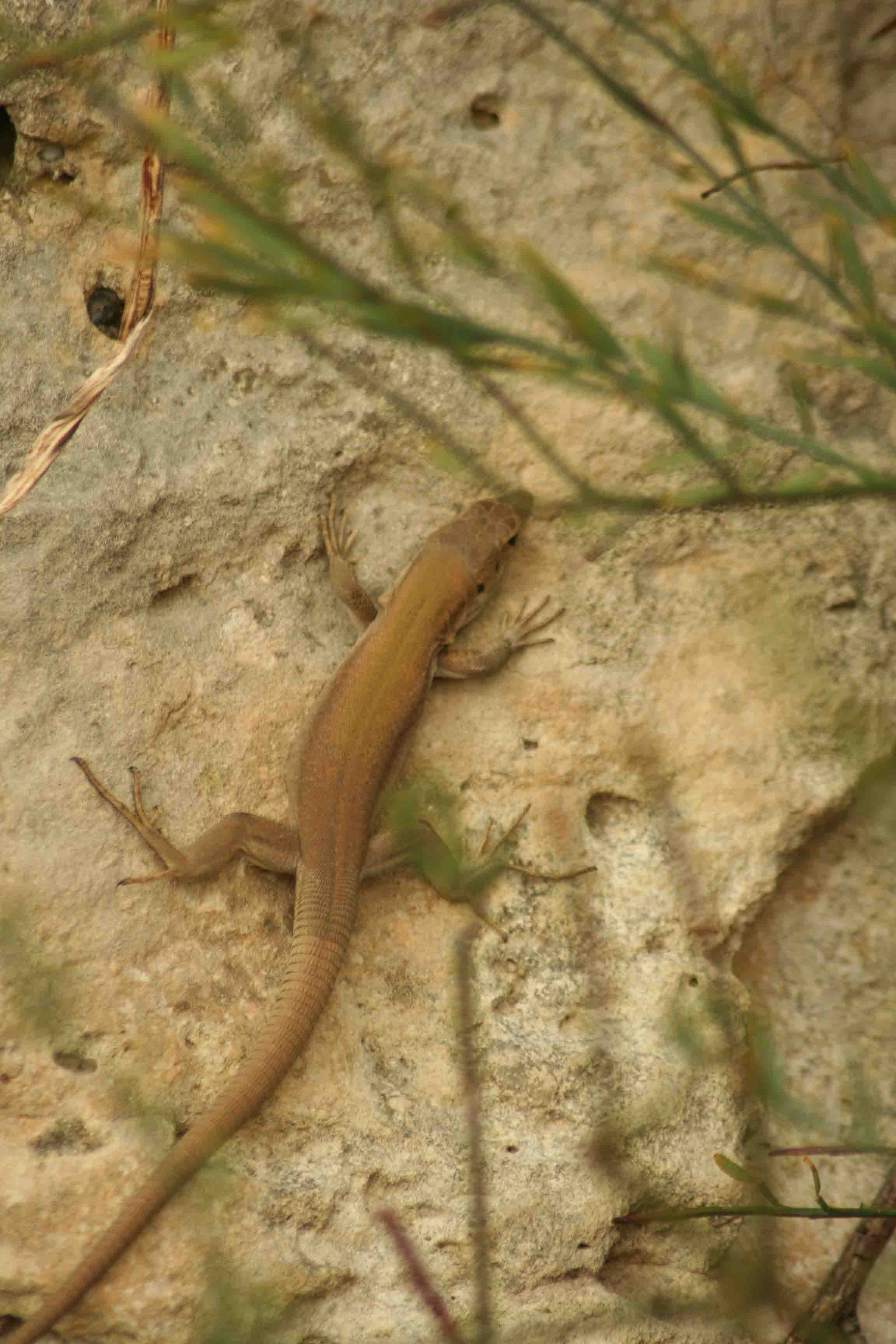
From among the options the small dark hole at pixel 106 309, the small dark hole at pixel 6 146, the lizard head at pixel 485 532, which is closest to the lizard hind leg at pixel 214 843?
the lizard head at pixel 485 532

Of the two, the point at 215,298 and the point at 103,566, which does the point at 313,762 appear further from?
the point at 215,298

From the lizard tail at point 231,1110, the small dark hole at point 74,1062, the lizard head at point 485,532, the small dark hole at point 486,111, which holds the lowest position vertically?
the lizard tail at point 231,1110

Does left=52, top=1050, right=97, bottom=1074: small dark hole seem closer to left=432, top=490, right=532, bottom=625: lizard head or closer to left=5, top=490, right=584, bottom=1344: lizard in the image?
left=5, top=490, right=584, bottom=1344: lizard

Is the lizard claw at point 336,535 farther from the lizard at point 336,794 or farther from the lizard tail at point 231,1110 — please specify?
the lizard tail at point 231,1110

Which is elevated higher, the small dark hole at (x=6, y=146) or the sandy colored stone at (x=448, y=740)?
the small dark hole at (x=6, y=146)

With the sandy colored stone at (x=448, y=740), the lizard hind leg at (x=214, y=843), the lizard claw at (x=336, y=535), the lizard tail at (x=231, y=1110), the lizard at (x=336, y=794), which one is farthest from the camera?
the lizard claw at (x=336, y=535)

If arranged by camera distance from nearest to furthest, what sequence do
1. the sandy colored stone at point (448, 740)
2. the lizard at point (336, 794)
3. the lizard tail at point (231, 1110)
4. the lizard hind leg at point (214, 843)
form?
1. the lizard tail at point (231, 1110)
2. the lizard at point (336, 794)
3. the sandy colored stone at point (448, 740)
4. the lizard hind leg at point (214, 843)

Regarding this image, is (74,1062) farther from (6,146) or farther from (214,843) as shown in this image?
(6,146)

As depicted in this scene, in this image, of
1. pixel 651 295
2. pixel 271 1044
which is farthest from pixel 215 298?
pixel 271 1044
